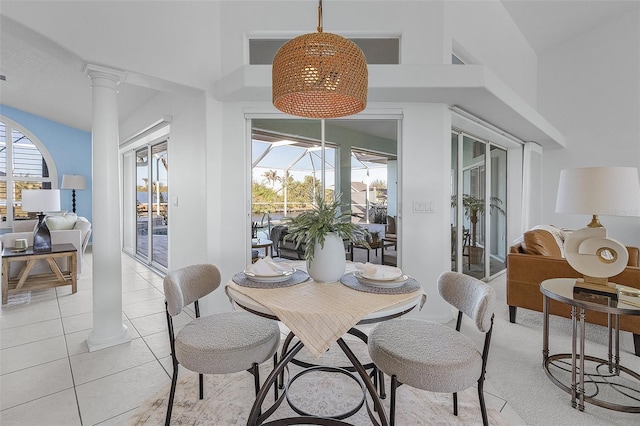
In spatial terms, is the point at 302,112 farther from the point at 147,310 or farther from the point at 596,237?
the point at 147,310

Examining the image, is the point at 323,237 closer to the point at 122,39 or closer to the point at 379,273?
the point at 379,273

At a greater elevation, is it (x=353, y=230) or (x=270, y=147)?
(x=270, y=147)

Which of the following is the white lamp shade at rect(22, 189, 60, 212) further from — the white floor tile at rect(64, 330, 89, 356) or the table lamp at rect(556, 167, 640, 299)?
the table lamp at rect(556, 167, 640, 299)

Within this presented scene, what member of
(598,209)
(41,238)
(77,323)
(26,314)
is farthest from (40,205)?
(598,209)

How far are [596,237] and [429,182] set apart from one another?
1.43 metres

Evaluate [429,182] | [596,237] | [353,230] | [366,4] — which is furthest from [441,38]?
[353,230]

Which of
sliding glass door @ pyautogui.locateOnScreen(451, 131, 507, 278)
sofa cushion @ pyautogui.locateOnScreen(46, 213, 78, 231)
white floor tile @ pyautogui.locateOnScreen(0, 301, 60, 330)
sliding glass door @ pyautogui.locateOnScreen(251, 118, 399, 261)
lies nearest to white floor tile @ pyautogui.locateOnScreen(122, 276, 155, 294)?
white floor tile @ pyautogui.locateOnScreen(0, 301, 60, 330)

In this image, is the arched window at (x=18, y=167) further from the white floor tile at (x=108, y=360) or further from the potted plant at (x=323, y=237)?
the potted plant at (x=323, y=237)

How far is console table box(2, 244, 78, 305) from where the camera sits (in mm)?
3676

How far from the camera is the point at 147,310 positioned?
3.55 metres

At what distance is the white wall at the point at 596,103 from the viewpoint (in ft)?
16.8

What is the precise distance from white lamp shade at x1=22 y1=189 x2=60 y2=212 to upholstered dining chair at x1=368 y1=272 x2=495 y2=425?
4.42 metres

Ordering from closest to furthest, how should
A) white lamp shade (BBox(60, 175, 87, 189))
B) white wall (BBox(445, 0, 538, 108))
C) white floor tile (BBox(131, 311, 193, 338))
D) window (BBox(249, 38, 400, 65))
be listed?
white floor tile (BBox(131, 311, 193, 338)) < window (BBox(249, 38, 400, 65)) < white wall (BBox(445, 0, 538, 108)) < white lamp shade (BBox(60, 175, 87, 189))

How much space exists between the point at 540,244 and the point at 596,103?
4.01 meters
